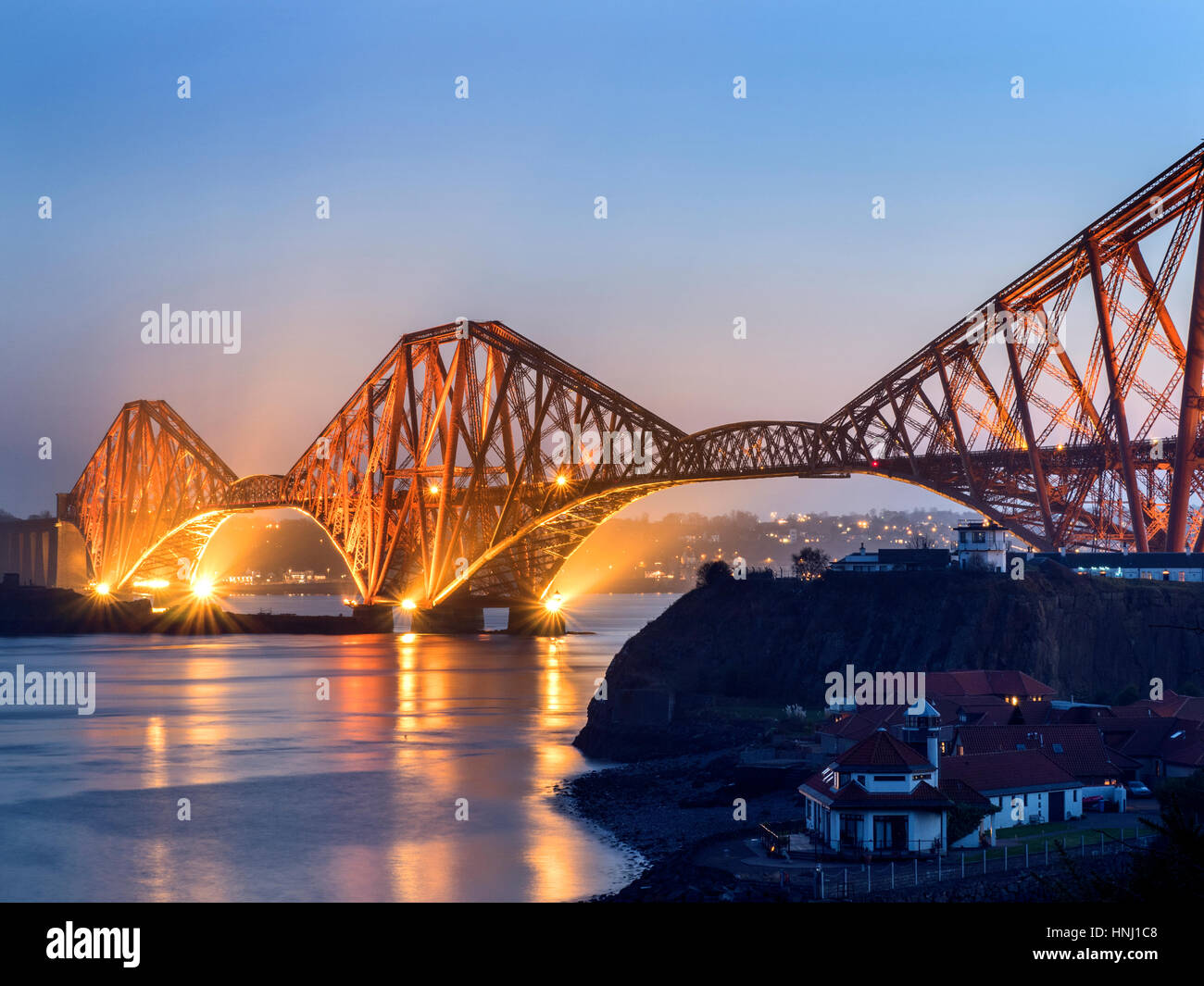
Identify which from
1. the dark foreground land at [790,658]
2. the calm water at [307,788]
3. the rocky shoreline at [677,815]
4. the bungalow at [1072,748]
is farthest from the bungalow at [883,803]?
the dark foreground land at [790,658]

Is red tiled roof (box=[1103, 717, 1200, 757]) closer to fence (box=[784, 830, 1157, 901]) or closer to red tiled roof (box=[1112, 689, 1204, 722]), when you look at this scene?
red tiled roof (box=[1112, 689, 1204, 722])

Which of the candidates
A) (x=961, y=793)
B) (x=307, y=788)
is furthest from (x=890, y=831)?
(x=307, y=788)

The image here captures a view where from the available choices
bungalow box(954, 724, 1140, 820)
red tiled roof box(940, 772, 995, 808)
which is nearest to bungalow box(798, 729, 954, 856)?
red tiled roof box(940, 772, 995, 808)

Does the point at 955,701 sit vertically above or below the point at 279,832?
above
